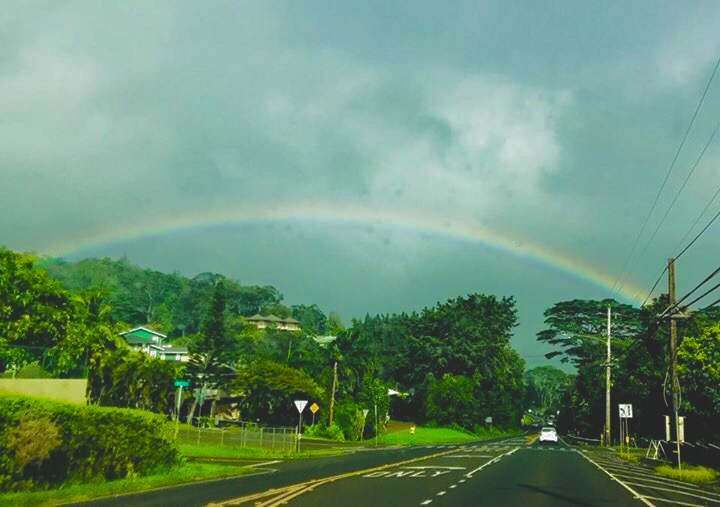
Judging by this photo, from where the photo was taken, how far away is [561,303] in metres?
83.5

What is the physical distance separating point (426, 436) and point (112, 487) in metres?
68.0

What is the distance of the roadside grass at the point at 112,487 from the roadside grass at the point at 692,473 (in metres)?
17.8

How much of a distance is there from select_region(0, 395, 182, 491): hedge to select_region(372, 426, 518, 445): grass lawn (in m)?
50.6

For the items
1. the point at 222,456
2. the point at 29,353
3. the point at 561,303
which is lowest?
the point at 222,456

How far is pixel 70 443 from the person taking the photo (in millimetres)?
18594

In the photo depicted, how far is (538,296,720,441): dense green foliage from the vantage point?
39.8 meters

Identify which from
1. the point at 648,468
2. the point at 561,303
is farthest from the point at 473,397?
the point at 648,468

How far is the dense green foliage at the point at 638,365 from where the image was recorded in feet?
130

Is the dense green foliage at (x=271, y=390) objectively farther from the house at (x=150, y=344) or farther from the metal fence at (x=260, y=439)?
the house at (x=150, y=344)

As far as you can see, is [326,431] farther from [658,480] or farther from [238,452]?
[658,480]

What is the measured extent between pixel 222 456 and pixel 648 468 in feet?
72.4

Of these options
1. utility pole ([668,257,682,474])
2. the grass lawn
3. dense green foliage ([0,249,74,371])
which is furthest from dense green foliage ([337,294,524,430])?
dense green foliage ([0,249,74,371])

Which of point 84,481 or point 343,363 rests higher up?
point 343,363

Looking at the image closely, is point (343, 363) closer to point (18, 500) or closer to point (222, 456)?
point (222, 456)
